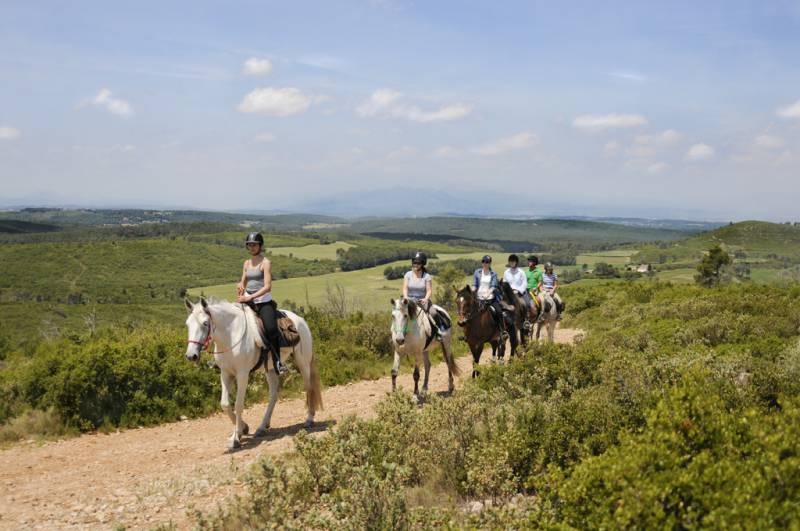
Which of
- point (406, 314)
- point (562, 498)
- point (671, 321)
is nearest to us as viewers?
point (562, 498)

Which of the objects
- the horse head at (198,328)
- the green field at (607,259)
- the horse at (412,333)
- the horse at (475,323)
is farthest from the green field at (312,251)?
the horse head at (198,328)

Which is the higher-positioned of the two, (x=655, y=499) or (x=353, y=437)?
(x=655, y=499)

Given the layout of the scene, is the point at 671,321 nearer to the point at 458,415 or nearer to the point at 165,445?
the point at 458,415

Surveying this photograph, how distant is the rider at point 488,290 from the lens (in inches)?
457

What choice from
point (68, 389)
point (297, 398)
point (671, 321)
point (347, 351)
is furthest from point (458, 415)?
point (671, 321)

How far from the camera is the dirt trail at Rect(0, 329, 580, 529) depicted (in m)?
6.00

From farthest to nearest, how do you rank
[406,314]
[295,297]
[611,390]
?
[295,297], [406,314], [611,390]

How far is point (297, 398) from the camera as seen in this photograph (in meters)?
12.0

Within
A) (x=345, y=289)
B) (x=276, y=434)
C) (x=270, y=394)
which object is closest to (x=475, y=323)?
(x=270, y=394)

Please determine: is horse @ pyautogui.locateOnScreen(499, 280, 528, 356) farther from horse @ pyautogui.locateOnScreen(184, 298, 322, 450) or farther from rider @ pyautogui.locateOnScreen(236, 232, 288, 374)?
rider @ pyautogui.locateOnScreen(236, 232, 288, 374)

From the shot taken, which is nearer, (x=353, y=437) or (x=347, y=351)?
(x=353, y=437)

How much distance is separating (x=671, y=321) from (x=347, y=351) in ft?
31.1

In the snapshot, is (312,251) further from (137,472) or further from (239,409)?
(137,472)

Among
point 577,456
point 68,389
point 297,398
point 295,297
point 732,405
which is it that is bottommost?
point 295,297
